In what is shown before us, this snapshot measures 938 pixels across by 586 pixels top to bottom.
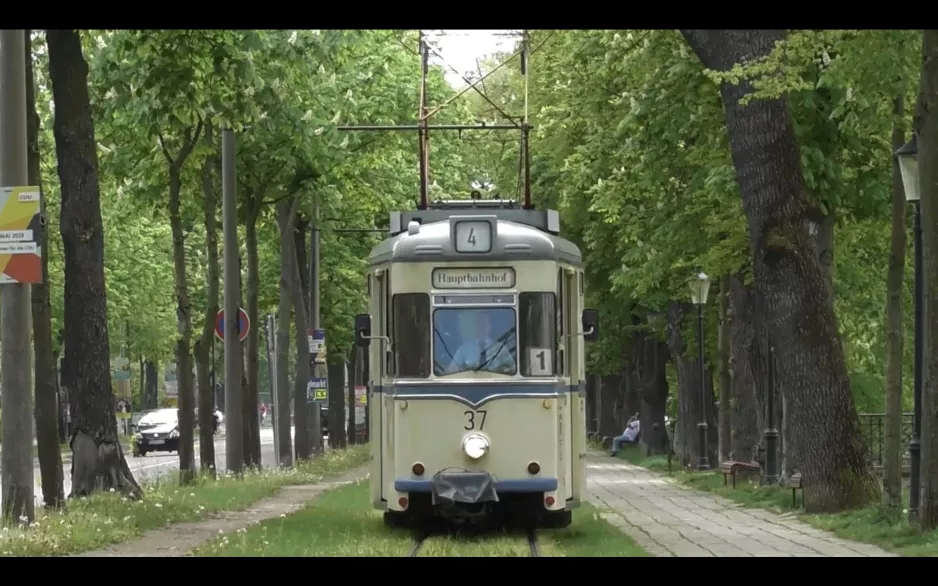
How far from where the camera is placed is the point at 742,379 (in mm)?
35000

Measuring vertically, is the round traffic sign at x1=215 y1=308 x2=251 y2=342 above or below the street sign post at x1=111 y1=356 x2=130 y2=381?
above

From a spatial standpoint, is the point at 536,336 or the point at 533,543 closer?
the point at 533,543

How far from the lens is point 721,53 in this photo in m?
22.3

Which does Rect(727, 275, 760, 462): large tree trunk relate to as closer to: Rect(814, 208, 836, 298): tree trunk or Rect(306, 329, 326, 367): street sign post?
Rect(814, 208, 836, 298): tree trunk

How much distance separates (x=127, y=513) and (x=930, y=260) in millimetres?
9242

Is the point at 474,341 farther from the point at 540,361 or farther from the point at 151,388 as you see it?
the point at 151,388

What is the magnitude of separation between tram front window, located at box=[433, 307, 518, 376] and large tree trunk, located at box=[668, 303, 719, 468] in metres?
23.1

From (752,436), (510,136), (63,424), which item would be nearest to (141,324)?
(63,424)

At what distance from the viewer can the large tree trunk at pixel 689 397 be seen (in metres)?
42.9

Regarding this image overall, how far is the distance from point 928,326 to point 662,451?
34.6 m

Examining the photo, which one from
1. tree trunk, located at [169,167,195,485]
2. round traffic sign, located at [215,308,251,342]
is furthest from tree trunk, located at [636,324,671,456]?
tree trunk, located at [169,167,195,485]

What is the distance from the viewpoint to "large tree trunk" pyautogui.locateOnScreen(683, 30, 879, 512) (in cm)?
2241

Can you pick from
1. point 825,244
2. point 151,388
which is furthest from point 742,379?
point 151,388

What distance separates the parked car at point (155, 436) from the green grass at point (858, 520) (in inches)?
1307
